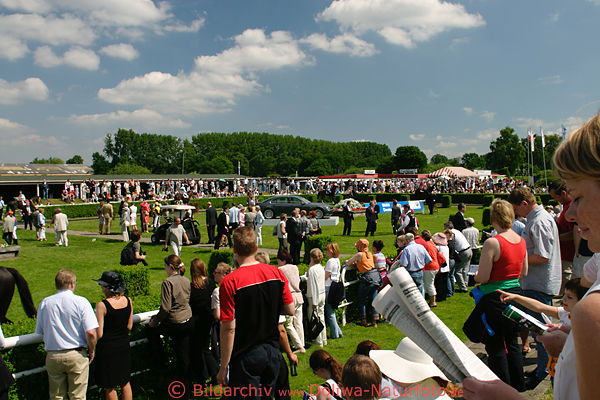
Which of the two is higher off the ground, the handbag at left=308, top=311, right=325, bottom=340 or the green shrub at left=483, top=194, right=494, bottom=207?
the green shrub at left=483, top=194, right=494, bottom=207

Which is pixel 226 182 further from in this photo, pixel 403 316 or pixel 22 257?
pixel 403 316

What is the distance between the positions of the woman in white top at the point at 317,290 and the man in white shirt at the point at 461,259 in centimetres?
447

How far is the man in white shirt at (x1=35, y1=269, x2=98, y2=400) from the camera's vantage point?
402 centimetres

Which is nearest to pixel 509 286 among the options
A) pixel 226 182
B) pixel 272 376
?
pixel 272 376

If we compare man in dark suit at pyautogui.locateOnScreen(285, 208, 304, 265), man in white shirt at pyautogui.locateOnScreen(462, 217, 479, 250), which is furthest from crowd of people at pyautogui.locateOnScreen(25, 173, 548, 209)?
man in white shirt at pyautogui.locateOnScreen(462, 217, 479, 250)

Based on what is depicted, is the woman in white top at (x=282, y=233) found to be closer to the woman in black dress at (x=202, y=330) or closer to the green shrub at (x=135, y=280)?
the green shrub at (x=135, y=280)

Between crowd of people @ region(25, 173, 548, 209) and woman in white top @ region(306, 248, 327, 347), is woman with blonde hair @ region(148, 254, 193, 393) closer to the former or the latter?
woman in white top @ region(306, 248, 327, 347)

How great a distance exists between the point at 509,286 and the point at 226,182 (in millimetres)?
45876

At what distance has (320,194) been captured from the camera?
3550cm

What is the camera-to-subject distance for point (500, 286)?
377 cm

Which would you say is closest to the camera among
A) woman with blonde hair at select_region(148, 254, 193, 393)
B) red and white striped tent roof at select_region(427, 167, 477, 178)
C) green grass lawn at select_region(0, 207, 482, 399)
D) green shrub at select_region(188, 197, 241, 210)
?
woman with blonde hair at select_region(148, 254, 193, 393)

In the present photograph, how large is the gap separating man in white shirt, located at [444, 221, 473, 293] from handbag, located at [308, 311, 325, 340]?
470 centimetres

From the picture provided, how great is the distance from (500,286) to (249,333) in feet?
7.92

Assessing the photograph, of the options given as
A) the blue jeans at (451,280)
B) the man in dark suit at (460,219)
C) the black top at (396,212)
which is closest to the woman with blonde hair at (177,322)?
the blue jeans at (451,280)
